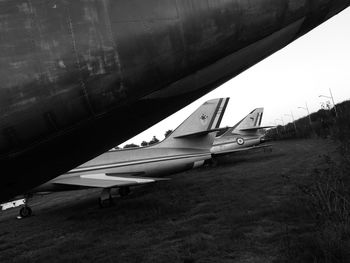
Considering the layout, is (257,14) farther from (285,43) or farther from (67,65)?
(67,65)

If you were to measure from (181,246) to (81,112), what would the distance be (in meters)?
4.36

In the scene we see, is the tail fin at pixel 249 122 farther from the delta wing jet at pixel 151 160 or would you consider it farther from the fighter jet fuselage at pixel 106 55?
the fighter jet fuselage at pixel 106 55

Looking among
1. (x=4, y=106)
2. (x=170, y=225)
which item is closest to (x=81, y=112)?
(x=4, y=106)

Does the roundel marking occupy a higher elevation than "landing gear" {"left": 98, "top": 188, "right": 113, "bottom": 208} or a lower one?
higher

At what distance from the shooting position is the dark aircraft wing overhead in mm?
11914

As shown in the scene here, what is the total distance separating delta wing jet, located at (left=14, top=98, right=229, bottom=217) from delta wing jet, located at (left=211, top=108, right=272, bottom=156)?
638 centimetres

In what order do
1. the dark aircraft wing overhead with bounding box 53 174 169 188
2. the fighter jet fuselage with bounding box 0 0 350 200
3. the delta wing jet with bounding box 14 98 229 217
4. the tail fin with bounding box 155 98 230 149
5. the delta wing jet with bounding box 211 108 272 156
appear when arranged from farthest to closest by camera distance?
the delta wing jet with bounding box 211 108 272 156
the tail fin with bounding box 155 98 230 149
the delta wing jet with bounding box 14 98 229 217
the dark aircraft wing overhead with bounding box 53 174 169 188
the fighter jet fuselage with bounding box 0 0 350 200

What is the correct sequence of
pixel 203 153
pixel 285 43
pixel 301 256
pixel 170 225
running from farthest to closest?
1. pixel 203 153
2. pixel 170 225
3. pixel 301 256
4. pixel 285 43

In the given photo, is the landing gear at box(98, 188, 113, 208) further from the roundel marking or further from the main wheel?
the roundel marking

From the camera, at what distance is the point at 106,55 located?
2.11 meters

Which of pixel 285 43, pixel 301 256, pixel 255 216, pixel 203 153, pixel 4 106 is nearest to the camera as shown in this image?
pixel 4 106

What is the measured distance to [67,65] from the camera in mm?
2066

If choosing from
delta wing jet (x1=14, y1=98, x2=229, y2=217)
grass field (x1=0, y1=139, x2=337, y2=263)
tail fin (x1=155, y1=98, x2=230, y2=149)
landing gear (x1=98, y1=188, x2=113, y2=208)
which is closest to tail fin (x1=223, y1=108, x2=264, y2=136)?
tail fin (x1=155, y1=98, x2=230, y2=149)

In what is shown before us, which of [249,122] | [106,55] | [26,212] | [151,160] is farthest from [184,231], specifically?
[249,122]
